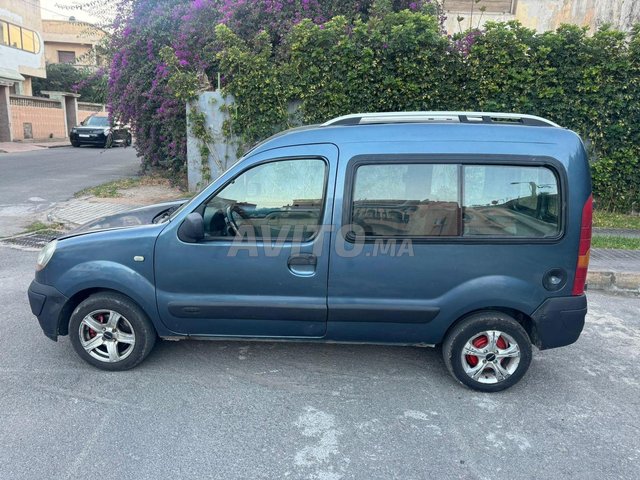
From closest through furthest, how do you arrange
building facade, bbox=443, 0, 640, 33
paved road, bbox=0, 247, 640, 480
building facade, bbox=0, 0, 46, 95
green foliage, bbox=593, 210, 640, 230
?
paved road, bbox=0, 247, 640, 480, green foliage, bbox=593, 210, 640, 230, building facade, bbox=443, 0, 640, 33, building facade, bbox=0, 0, 46, 95

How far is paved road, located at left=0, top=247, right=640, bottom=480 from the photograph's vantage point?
292 centimetres

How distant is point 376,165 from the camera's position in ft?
11.8

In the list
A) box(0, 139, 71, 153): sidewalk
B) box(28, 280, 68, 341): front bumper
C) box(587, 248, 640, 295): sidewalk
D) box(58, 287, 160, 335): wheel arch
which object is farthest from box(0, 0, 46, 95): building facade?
box(587, 248, 640, 295): sidewalk

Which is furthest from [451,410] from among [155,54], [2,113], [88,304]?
[2,113]

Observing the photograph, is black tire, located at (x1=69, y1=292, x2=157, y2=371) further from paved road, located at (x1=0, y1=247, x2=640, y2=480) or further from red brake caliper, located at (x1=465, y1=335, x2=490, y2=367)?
red brake caliper, located at (x1=465, y1=335, x2=490, y2=367)

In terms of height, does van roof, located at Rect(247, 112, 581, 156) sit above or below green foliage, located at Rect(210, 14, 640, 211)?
below

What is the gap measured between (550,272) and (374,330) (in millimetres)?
1296

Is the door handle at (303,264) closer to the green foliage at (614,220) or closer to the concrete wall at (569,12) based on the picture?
the green foliage at (614,220)

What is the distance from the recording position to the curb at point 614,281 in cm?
623

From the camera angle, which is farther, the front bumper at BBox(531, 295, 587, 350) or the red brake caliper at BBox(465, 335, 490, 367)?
the red brake caliper at BBox(465, 335, 490, 367)

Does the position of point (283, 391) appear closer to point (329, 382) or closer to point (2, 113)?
point (329, 382)

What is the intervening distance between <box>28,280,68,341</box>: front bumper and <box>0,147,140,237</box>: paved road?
5066mm

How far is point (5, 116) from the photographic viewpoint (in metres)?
23.9

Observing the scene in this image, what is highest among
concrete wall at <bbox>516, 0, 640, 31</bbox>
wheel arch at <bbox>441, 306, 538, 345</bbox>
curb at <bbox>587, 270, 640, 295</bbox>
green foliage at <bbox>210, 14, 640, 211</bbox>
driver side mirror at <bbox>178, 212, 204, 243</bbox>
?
concrete wall at <bbox>516, 0, 640, 31</bbox>
